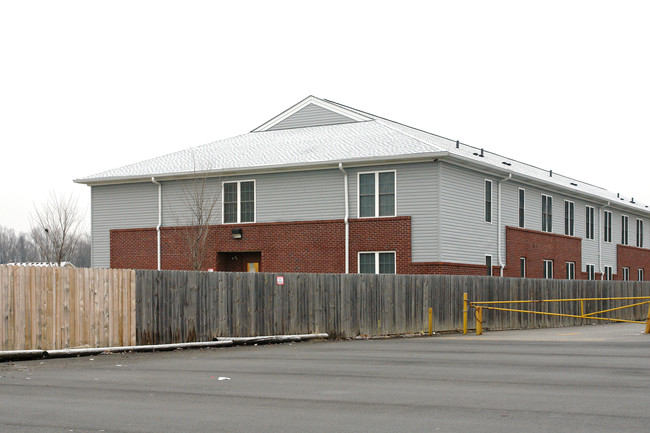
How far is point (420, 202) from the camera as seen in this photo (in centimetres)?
3431

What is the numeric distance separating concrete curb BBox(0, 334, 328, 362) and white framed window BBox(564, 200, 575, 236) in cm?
2404

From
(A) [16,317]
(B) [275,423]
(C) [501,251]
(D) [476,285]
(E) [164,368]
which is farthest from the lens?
(C) [501,251]

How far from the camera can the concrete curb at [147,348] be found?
1845 cm

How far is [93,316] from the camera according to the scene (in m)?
20.4

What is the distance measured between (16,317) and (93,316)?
1989 mm

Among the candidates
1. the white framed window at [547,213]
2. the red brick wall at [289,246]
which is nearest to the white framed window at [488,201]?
the red brick wall at [289,246]

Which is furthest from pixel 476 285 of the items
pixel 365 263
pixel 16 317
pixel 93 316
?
pixel 16 317

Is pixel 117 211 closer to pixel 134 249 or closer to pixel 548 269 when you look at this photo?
pixel 134 249

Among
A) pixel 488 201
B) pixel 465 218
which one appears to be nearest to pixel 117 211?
pixel 465 218

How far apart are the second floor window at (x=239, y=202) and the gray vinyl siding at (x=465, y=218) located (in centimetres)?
874

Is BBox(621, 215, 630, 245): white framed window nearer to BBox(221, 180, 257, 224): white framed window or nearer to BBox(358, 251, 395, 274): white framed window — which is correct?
BBox(358, 251, 395, 274): white framed window

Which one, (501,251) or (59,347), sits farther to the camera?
(501,251)

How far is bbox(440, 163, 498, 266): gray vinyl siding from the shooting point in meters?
34.2

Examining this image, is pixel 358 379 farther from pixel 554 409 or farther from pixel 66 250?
pixel 66 250
